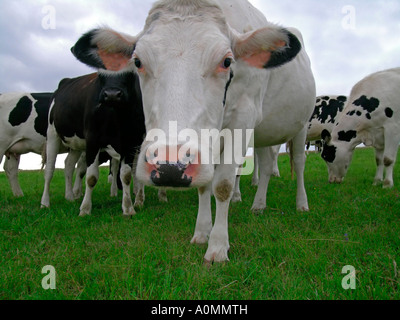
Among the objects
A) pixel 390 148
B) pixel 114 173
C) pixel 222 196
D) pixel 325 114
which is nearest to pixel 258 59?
pixel 222 196

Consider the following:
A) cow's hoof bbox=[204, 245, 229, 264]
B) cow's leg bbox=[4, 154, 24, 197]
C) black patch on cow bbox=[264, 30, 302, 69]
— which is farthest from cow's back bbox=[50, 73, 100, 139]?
cow's hoof bbox=[204, 245, 229, 264]

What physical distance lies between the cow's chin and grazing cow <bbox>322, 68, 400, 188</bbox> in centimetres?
704

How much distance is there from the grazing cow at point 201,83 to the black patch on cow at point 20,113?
531cm

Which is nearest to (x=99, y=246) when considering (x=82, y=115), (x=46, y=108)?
(x=82, y=115)

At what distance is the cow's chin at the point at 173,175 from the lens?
6.64ft

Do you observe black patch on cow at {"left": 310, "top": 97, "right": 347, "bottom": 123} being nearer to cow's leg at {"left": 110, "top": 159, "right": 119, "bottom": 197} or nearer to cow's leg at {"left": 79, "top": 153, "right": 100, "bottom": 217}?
cow's leg at {"left": 110, "top": 159, "right": 119, "bottom": 197}

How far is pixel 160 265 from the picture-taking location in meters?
2.78

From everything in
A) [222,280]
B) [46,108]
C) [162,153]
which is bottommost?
[222,280]

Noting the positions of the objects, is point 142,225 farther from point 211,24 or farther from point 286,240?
point 211,24

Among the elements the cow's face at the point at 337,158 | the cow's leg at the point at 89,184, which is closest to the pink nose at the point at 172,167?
the cow's leg at the point at 89,184

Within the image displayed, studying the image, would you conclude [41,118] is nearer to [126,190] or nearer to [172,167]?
[126,190]

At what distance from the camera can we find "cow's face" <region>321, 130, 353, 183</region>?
29.2 ft

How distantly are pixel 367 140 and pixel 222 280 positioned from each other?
314 inches

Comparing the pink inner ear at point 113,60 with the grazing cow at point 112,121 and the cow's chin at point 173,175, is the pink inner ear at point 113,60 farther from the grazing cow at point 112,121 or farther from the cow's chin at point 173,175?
the cow's chin at point 173,175
